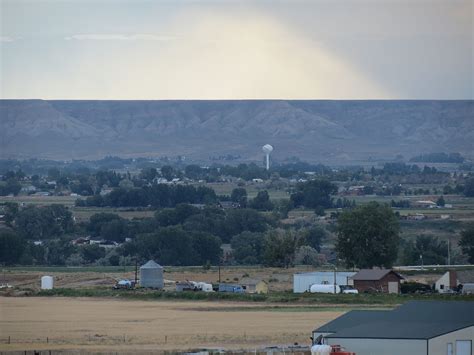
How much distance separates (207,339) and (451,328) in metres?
13.9

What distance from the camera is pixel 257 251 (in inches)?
4683

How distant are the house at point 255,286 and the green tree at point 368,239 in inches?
356

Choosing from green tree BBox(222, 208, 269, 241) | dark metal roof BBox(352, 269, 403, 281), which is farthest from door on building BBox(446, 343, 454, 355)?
green tree BBox(222, 208, 269, 241)

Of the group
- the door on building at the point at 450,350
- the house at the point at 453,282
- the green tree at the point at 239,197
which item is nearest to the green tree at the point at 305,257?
the house at the point at 453,282

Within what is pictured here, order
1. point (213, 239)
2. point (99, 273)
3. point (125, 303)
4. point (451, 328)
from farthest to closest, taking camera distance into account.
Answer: point (213, 239) < point (99, 273) < point (125, 303) < point (451, 328)

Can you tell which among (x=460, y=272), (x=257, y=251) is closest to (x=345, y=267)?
(x=460, y=272)

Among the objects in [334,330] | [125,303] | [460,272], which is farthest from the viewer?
[460,272]

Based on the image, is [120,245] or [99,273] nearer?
[99,273]

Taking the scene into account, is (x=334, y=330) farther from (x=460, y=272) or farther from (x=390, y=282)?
(x=460, y=272)

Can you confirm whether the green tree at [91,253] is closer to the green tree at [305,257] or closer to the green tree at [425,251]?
the green tree at [305,257]

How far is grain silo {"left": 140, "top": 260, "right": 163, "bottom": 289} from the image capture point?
299 ft

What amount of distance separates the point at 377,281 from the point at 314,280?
3.43 m

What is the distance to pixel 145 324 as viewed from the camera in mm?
66750

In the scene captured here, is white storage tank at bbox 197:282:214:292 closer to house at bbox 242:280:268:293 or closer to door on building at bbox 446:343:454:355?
house at bbox 242:280:268:293
